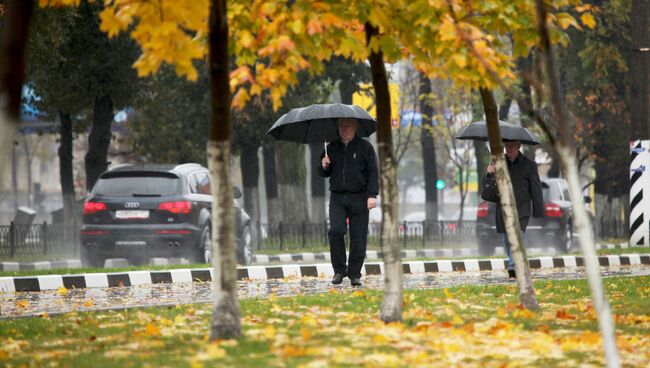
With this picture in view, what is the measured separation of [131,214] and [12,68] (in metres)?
13.9

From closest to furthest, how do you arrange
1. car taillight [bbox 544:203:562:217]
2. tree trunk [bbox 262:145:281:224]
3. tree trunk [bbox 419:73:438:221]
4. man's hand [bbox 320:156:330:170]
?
man's hand [bbox 320:156:330:170], car taillight [bbox 544:203:562:217], tree trunk [bbox 262:145:281:224], tree trunk [bbox 419:73:438:221]

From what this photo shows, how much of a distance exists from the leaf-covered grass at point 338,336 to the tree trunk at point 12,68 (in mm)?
1394

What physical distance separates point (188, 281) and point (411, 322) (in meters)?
8.41

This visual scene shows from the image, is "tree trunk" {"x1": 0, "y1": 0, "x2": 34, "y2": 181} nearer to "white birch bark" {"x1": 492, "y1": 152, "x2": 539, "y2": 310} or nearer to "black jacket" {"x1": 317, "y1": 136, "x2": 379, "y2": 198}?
"white birch bark" {"x1": 492, "y1": 152, "x2": 539, "y2": 310}

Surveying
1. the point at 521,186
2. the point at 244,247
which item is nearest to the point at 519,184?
the point at 521,186

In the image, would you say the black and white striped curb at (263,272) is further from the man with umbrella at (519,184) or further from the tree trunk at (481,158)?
the tree trunk at (481,158)

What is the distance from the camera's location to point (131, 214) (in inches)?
853

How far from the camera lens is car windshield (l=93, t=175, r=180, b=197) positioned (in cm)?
2169

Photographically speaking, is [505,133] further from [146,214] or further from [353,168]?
[146,214]

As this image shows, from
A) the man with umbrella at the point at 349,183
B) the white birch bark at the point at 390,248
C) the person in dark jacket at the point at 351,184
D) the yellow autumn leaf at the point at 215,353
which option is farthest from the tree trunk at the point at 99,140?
the yellow autumn leaf at the point at 215,353

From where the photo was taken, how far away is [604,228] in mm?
43531

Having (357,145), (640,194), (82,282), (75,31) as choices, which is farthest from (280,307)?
(75,31)

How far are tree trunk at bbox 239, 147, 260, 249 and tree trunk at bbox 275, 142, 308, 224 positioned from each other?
2.58 ft

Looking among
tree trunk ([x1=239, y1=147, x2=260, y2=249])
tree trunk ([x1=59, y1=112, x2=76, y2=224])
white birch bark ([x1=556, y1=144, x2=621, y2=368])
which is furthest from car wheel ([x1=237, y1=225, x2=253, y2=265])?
white birch bark ([x1=556, y1=144, x2=621, y2=368])
